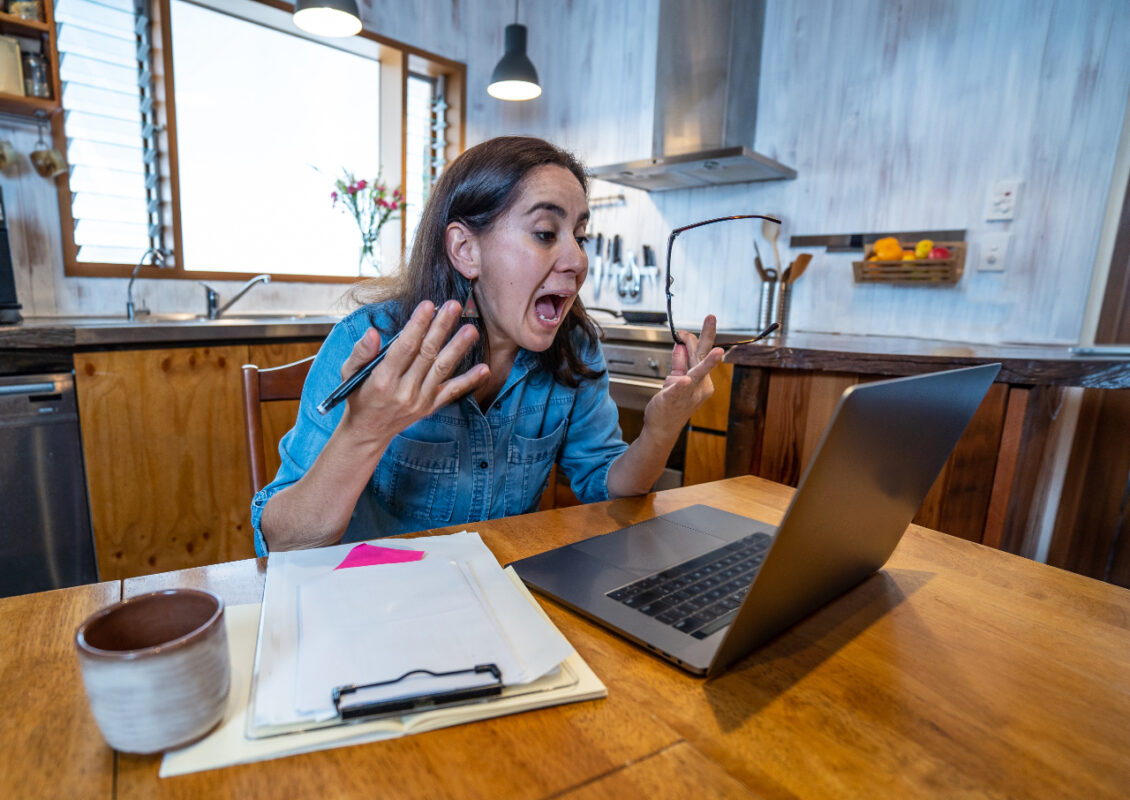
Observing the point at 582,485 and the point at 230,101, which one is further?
the point at 230,101

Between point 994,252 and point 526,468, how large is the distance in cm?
197

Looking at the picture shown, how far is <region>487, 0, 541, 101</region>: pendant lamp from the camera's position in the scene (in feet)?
9.39

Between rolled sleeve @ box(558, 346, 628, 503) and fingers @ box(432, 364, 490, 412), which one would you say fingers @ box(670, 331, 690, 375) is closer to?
rolled sleeve @ box(558, 346, 628, 503)

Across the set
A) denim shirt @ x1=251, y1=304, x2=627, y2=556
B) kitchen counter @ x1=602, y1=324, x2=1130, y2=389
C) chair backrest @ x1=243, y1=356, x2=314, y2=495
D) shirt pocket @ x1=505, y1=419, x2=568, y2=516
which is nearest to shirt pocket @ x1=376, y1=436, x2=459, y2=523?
denim shirt @ x1=251, y1=304, x2=627, y2=556

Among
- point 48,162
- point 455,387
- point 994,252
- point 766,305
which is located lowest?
point 455,387

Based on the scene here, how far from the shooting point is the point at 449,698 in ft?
1.41

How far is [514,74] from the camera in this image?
2854 millimetres

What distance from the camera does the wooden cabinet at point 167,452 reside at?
74.2 inches

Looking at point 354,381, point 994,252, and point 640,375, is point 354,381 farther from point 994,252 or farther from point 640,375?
point 994,252

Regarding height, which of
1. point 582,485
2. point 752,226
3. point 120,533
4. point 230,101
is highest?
point 230,101

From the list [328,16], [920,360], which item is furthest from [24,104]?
[920,360]

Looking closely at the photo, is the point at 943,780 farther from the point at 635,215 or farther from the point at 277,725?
the point at 635,215

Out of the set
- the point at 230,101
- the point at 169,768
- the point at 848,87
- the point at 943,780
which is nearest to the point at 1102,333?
the point at 848,87

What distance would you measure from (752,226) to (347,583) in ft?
8.38
